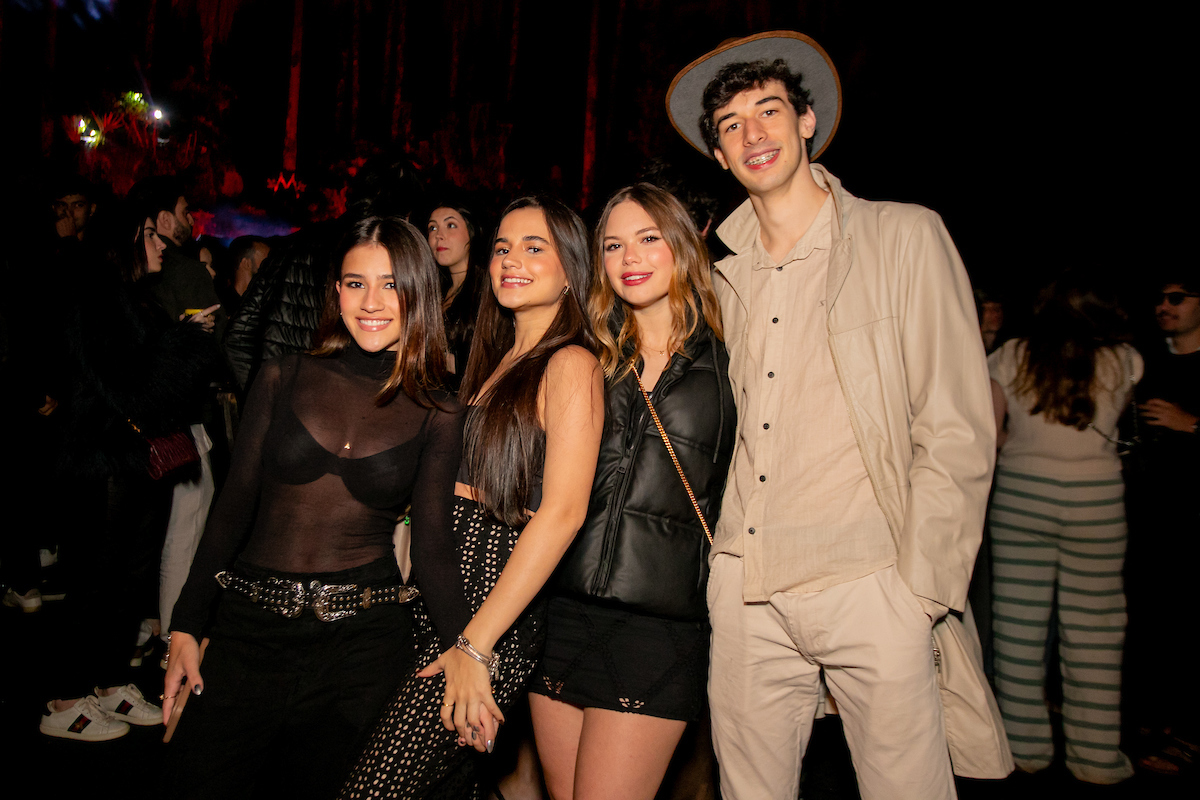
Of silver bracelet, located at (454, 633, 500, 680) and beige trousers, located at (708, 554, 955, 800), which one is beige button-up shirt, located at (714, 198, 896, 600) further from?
silver bracelet, located at (454, 633, 500, 680)

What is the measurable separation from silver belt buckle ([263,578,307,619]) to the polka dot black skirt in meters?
0.32

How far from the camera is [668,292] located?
2.24 metres

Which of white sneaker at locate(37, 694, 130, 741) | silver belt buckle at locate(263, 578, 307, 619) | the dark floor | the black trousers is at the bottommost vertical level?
the dark floor

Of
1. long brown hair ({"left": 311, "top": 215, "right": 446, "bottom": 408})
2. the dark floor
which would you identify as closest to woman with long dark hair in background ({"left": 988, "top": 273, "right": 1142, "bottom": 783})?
the dark floor

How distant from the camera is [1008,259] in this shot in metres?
7.73

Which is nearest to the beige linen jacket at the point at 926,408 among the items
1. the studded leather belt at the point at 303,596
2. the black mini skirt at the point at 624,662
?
the black mini skirt at the point at 624,662

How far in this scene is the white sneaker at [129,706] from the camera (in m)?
3.41

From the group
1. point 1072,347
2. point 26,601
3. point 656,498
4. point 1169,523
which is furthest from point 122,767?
point 1169,523

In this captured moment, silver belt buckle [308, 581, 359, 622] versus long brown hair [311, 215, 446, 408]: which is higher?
long brown hair [311, 215, 446, 408]

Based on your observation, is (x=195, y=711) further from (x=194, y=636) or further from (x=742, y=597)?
(x=742, y=597)

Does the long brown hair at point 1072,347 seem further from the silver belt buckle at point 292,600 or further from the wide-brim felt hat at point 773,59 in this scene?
the silver belt buckle at point 292,600

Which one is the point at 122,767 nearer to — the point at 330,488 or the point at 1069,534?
the point at 330,488

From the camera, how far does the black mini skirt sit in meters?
1.95

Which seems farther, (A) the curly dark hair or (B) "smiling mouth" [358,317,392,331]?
(A) the curly dark hair
